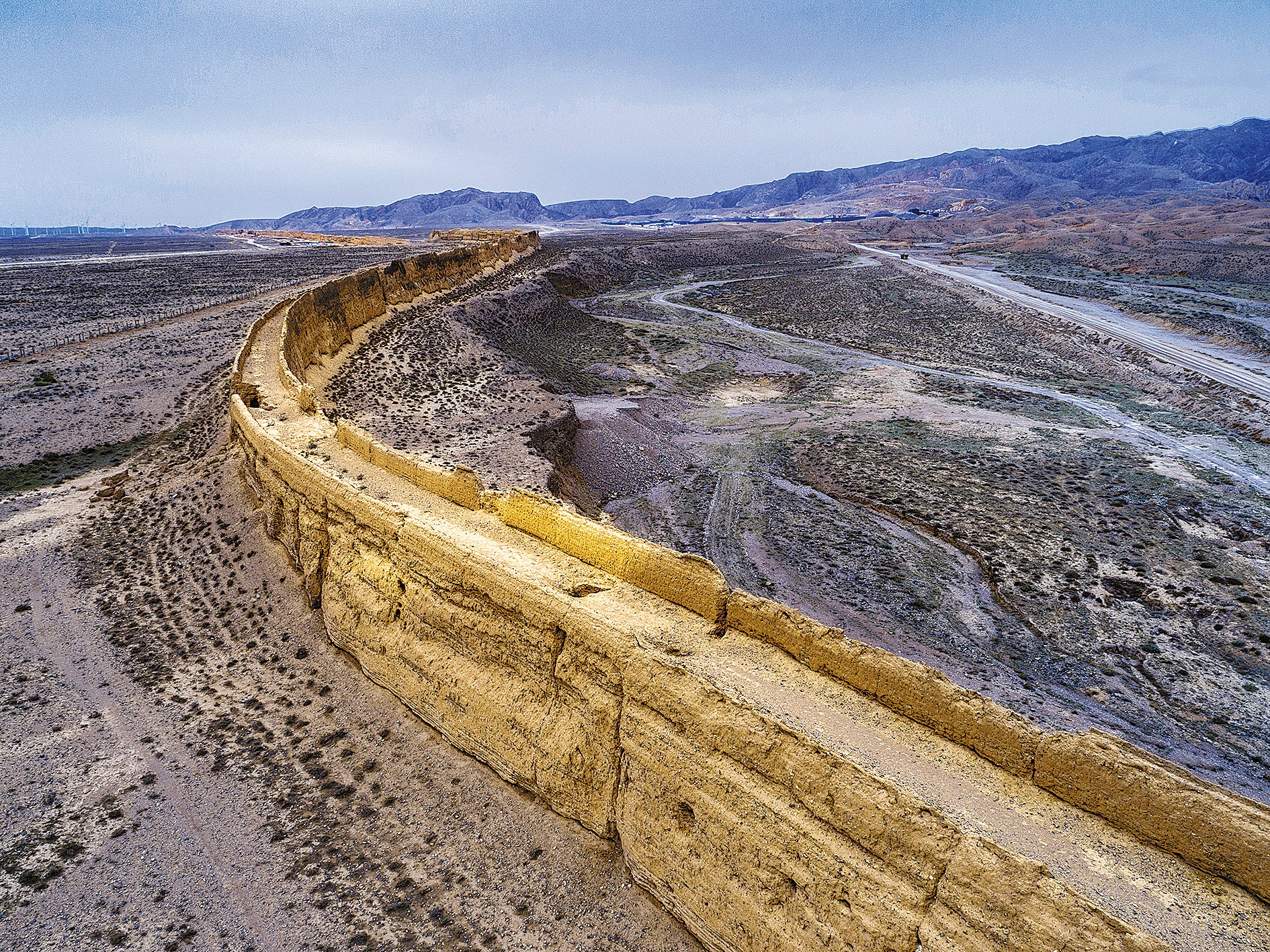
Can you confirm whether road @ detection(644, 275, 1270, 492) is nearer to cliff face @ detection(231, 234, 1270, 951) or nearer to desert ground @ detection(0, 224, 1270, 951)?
desert ground @ detection(0, 224, 1270, 951)

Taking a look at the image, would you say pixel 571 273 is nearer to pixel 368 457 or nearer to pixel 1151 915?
pixel 368 457

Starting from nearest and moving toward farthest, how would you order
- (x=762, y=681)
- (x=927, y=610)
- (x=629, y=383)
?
(x=762, y=681) → (x=927, y=610) → (x=629, y=383)

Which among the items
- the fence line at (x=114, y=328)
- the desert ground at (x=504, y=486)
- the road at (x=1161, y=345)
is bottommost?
the road at (x=1161, y=345)

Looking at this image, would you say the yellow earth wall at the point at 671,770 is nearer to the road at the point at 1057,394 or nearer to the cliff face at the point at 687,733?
the cliff face at the point at 687,733

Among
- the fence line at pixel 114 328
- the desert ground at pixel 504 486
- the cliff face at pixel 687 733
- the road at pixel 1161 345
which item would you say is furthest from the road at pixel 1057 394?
the fence line at pixel 114 328

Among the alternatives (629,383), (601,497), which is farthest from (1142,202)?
(601,497)
